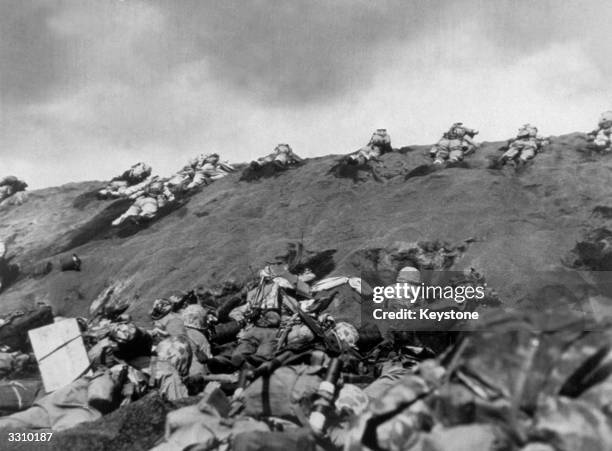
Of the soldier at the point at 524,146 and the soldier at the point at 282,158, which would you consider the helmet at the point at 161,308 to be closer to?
the soldier at the point at 282,158

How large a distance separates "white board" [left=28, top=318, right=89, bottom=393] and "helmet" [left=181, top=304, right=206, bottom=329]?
1.92m

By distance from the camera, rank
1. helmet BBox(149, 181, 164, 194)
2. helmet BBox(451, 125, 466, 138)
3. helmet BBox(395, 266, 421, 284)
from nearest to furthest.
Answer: helmet BBox(395, 266, 421, 284)
helmet BBox(451, 125, 466, 138)
helmet BBox(149, 181, 164, 194)

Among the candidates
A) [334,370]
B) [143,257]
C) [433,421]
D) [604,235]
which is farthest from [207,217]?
[433,421]

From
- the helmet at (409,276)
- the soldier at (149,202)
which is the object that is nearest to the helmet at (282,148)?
the soldier at (149,202)

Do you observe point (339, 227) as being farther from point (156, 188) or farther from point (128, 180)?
point (128, 180)

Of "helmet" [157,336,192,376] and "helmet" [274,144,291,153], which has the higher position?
"helmet" [274,144,291,153]

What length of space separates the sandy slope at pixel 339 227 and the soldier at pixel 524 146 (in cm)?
30

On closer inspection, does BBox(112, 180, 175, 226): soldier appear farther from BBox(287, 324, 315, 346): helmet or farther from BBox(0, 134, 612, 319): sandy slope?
BBox(287, 324, 315, 346): helmet

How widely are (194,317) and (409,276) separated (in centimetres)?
388

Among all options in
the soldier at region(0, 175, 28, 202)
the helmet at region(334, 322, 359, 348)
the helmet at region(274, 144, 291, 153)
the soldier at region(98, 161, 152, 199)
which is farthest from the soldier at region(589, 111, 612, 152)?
the soldier at region(0, 175, 28, 202)

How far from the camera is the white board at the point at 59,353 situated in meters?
9.27

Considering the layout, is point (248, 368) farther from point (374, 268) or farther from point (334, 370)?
point (374, 268)

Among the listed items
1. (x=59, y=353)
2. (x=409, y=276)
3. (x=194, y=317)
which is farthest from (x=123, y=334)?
(x=409, y=276)

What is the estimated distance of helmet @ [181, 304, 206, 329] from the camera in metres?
11.2
